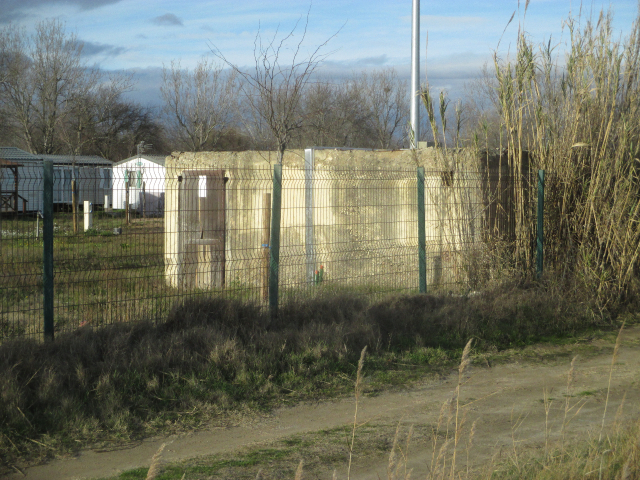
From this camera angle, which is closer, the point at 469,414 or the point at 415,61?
the point at 469,414

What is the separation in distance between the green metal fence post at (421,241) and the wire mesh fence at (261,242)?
0.19 feet

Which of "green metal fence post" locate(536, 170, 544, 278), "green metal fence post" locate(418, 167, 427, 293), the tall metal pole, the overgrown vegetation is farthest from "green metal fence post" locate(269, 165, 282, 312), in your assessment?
the tall metal pole

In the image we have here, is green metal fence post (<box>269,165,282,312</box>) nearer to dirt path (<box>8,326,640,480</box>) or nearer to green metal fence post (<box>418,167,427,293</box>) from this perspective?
dirt path (<box>8,326,640,480</box>)

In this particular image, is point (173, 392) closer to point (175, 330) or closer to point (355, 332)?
point (175, 330)

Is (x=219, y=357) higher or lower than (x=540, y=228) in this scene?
lower

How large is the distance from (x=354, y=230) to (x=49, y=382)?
5651mm

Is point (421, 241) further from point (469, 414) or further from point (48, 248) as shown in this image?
point (48, 248)

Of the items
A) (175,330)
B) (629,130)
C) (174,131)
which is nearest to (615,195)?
(629,130)

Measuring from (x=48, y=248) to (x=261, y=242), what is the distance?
3548 mm

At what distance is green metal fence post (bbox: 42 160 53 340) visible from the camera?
17.8 feet

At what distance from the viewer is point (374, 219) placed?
30.0 ft

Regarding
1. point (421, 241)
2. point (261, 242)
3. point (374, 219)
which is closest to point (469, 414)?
point (421, 241)

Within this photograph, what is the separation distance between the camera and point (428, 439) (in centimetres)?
425

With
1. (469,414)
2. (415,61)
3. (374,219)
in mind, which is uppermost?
(415,61)
